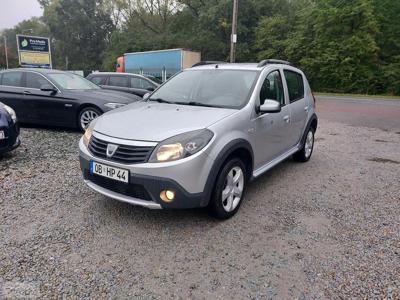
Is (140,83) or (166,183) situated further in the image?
(140,83)

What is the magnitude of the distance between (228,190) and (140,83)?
832 centimetres

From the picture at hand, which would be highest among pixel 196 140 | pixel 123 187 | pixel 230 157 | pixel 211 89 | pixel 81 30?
pixel 81 30

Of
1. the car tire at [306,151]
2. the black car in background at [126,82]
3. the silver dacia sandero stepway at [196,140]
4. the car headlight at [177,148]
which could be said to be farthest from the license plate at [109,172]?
the black car in background at [126,82]

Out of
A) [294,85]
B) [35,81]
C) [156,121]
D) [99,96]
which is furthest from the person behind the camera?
[35,81]

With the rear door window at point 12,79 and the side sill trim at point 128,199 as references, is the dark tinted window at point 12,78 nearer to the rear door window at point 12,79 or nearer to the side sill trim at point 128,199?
the rear door window at point 12,79

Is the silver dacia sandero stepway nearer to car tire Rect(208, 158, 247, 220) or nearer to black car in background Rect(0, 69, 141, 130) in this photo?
car tire Rect(208, 158, 247, 220)

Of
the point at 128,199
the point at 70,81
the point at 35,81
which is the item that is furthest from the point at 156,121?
the point at 35,81

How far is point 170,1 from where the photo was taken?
4203cm

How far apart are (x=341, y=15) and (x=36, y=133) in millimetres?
24387

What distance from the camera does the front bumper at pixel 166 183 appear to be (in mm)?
2967

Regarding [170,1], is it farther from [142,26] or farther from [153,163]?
[153,163]

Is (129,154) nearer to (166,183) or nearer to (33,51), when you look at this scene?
(166,183)

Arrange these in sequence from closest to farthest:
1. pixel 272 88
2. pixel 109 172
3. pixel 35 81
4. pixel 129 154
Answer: pixel 129 154 → pixel 109 172 → pixel 272 88 → pixel 35 81

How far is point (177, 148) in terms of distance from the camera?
3025 mm
